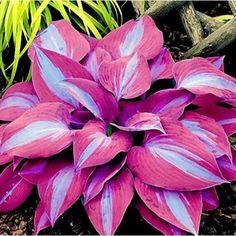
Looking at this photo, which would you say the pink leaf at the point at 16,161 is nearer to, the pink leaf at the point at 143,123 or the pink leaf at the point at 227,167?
the pink leaf at the point at 143,123

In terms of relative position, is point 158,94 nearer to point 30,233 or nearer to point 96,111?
point 96,111

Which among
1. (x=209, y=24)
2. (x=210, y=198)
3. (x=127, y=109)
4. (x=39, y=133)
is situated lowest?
(x=210, y=198)

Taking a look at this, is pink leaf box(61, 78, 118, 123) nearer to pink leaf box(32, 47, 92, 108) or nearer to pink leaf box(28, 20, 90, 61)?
pink leaf box(32, 47, 92, 108)

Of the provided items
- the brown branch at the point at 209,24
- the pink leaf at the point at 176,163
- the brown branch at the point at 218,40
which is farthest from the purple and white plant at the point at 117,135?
the brown branch at the point at 209,24

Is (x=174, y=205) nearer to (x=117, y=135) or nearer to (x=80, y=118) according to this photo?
(x=117, y=135)

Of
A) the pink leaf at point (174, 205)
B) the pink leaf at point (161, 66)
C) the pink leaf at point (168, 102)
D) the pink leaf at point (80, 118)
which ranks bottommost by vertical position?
the pink leaf at point (174, 205)

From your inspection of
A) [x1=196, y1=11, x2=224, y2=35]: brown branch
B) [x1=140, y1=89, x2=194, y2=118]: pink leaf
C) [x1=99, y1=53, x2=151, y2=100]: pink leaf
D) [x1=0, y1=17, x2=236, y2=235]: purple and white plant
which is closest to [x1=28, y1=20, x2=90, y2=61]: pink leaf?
[x1=0, y1=17, x2=236, y2=235]: purple and white plant

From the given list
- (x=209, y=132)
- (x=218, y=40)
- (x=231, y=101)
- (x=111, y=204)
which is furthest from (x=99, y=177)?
(x=218, y=40)

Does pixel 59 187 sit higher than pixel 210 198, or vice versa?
pixel 59 187
